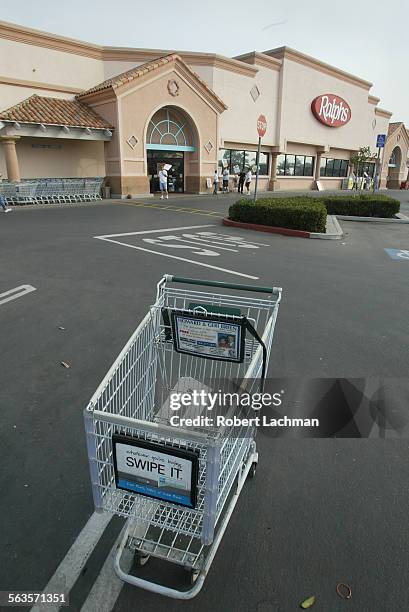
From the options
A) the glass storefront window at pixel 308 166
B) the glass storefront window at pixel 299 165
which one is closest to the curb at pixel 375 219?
the glass storefront window at pixel 299 165

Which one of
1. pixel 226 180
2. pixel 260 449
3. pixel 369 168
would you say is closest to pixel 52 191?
pixel 226 180

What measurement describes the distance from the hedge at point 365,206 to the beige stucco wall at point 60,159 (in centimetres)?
1339

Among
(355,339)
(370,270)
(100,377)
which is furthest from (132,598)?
(370,270)

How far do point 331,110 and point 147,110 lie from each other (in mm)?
20486

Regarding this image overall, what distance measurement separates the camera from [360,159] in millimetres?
39531

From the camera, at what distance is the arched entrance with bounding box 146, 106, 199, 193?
24516 mm

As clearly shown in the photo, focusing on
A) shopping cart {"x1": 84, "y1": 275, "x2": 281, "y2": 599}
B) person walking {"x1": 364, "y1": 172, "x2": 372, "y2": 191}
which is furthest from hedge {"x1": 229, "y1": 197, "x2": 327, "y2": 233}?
person walking {"x1": 364, "y1": 172, "x2": 372, "y2": 191}

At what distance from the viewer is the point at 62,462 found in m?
2.83

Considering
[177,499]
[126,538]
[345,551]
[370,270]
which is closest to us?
[177,499]

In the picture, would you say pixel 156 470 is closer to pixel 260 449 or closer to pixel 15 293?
pixel 260 449

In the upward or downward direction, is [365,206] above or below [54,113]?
below

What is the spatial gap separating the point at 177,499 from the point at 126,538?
0.45 m

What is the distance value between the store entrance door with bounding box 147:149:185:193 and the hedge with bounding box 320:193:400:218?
12.1 metres

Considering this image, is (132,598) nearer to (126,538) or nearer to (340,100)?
A: (126,538)
